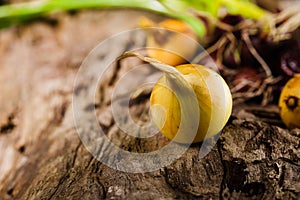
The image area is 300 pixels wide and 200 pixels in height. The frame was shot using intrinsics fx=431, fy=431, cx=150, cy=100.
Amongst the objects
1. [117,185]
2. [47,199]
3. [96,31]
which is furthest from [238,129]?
[96,31]

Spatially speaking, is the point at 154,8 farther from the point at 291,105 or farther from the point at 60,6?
the point at 291,105

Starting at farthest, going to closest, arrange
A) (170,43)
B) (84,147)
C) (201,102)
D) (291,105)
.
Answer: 1. (170,43)
2. (84,147)
3. (291,105)
4. (201,102)

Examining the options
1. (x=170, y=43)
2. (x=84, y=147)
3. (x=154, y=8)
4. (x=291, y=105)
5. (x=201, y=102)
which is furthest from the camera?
(x=154, y=8)

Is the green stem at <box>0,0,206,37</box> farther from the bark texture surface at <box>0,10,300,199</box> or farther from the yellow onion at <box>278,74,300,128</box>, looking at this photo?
the yellow onion at <box>278,74,300,128</box>

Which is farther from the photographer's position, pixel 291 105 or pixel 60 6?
pixel 60 6

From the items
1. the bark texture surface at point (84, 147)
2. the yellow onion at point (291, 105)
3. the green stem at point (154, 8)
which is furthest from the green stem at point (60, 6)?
the yellow onion at point (291, 105)

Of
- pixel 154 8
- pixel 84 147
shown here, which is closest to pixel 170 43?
pixel 154 8

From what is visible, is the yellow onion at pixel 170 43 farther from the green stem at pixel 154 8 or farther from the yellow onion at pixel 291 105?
the yellow onion at pixel 291 105
